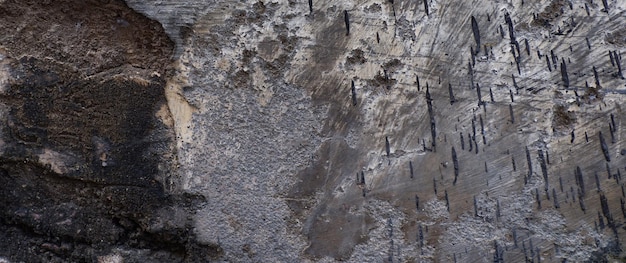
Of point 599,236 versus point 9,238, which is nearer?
point 599,236

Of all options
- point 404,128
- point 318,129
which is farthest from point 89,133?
point 404,128

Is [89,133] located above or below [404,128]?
above

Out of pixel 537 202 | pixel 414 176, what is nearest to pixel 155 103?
pixel 414 176

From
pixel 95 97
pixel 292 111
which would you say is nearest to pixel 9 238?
pixel 95 97

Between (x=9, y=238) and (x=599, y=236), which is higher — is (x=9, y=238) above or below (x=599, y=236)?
above

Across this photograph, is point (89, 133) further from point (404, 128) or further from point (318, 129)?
point (404, 128)

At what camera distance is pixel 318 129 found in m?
1.83

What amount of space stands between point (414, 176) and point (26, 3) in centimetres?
136

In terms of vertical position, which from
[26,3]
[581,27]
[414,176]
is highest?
[26,3]

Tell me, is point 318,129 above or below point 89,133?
below

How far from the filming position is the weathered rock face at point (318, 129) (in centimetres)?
177

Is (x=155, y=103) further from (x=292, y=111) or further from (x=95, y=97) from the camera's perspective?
(x=292, y=111)

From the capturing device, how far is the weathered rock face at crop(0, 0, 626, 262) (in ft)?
5.81

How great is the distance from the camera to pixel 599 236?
5.82ft
